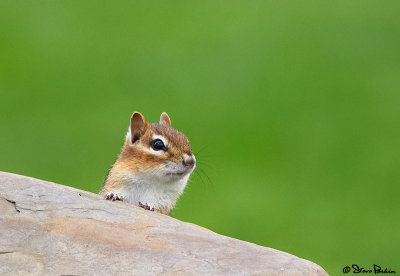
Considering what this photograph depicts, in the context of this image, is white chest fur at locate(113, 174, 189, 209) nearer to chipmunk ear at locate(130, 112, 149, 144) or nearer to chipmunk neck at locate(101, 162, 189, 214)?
chipmunk neck at locate(101, 162, 189, 214)

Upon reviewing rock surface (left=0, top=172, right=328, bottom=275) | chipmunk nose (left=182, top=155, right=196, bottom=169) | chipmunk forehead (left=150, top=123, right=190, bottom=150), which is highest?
chipmunk forehead (left=150, top=123, right=190, bottom=150)

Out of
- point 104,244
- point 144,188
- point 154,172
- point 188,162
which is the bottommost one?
point 104,244

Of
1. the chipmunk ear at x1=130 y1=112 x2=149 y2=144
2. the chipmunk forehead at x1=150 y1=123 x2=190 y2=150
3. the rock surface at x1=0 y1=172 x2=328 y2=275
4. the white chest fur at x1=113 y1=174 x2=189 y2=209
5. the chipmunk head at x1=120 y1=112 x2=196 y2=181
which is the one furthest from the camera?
the chipmunk ear at x1=130 y1=112 x2=149 y2=144

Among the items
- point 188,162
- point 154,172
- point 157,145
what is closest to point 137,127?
point 157,145

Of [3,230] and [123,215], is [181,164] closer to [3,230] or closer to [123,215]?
[123,215]

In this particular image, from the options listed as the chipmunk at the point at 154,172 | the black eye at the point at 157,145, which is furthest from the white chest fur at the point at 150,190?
the black eye at the point at 157,145

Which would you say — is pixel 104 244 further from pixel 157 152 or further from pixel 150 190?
pixel 157 152

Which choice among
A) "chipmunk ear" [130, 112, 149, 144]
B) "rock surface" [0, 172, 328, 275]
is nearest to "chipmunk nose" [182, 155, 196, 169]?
"chipmunk ear" [130, 112, 149, 144]
